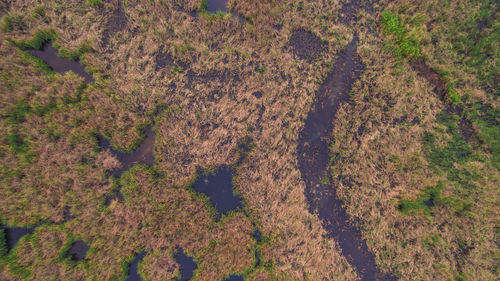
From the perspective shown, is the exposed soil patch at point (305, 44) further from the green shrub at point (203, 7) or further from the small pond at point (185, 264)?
the small pond at point (185, 264)

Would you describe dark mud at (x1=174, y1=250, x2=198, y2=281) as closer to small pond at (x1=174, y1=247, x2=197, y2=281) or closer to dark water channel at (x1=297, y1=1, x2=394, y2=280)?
small pond at (x1=174, y1=247, x2=197, y2=281)

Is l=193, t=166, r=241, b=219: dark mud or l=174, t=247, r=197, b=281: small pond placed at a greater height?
l=193, t=166, r=241, b=219: dark mud

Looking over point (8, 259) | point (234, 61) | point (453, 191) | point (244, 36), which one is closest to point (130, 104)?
point (234, 61)

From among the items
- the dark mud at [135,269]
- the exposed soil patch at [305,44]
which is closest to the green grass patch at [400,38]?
the exposed soil patch at [305,44]

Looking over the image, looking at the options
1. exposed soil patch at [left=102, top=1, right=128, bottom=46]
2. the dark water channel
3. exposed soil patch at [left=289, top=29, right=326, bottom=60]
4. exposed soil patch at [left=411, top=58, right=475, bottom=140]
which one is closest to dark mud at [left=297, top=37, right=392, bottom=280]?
the dark water channel

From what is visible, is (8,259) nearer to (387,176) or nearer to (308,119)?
(308,119)
